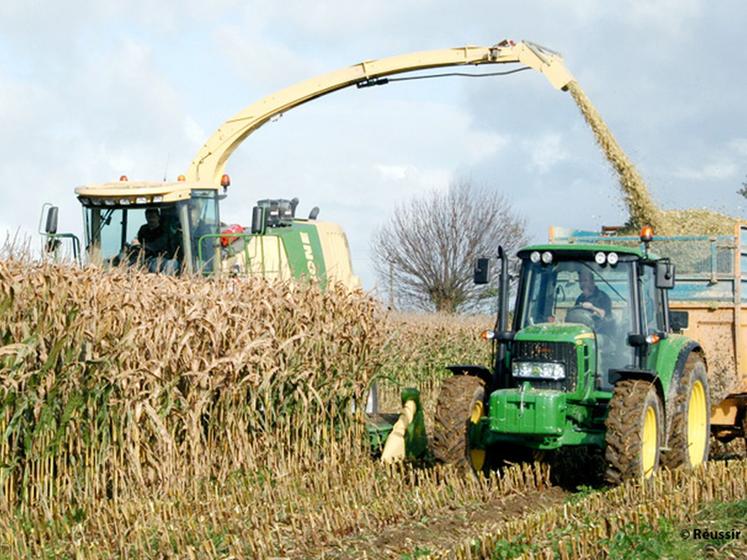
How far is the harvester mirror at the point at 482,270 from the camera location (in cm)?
980

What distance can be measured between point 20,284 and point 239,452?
8.80ft

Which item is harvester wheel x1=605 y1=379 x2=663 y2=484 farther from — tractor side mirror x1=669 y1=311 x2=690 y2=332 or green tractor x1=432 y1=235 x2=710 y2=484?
tractor side mirror x1=669 y1=311 x2=690 y2=332

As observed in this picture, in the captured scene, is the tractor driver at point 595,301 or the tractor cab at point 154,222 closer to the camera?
the tractor driver at point 595,301

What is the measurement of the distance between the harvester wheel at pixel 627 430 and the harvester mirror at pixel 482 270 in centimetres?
145

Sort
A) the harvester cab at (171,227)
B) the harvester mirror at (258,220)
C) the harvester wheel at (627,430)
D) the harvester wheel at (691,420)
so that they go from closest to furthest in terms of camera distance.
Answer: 1. the harvester wheel at (627,430)
2. the harvester wheel at (691,420)
3. the harvester mirror at (258,220)
4. the harvester cab at (171,227)

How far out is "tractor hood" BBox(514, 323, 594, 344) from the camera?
9.53 meters

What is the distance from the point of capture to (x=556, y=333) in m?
9.62

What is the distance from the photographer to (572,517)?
25.5ft

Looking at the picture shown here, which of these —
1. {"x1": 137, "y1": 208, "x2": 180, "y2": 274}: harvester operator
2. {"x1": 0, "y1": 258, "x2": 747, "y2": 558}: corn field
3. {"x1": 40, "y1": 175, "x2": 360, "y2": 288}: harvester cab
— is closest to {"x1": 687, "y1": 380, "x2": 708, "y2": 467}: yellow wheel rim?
{"x1": 0, "y1": 258, "x2": 747, "y2": 558}: corn field

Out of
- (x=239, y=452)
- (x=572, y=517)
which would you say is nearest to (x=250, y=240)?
(x=239, y=452)

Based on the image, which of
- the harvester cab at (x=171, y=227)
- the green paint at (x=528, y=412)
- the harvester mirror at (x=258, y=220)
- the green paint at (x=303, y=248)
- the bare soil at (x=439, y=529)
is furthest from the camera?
the green paint at (x=303, y=248)

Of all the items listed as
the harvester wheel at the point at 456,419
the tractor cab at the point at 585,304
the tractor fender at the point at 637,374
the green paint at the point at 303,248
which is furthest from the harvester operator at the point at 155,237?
the tractor fender at the point at 637,374

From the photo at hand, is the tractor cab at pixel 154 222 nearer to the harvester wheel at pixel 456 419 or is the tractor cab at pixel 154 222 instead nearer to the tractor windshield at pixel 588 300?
the harvester wheel at pixel 456 419

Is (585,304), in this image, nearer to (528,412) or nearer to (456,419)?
(528,412)
